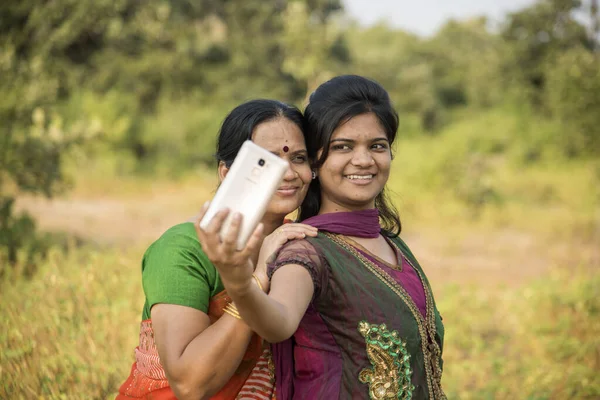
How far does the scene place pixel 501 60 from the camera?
19328 mm

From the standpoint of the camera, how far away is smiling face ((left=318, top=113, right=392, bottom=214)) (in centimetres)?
198

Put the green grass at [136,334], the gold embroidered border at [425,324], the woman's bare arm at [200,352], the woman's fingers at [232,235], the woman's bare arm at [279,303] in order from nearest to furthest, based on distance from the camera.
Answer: the woman's fingers at [232,235] < the woman's bare arm at [279,303] < the woman's bare arm at [200,352] < the gold embroidered border at [425,324] < the green grass at [136,334]

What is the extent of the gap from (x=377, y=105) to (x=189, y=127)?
46.6ft

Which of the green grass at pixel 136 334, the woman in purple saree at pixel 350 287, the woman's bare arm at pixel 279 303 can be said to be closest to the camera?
the woman's bare arm at pixel 279 303

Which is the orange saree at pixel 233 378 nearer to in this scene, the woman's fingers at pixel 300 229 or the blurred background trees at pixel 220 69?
the woman's fingers at pixel 300 229

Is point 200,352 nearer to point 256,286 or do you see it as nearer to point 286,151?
point 256,286

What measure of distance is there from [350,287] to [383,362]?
0.23 metres

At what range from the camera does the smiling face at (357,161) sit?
1.98m

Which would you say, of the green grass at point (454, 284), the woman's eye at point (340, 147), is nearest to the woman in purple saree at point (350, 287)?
the woman's eye at point (340, 147)

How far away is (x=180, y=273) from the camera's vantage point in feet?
5.96

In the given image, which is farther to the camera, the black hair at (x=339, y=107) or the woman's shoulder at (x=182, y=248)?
the black hair at (x=339, y=107)

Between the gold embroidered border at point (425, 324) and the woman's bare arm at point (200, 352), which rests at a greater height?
the gold embroidered border at point (425, 324)

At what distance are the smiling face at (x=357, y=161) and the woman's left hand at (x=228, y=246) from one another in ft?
2.31

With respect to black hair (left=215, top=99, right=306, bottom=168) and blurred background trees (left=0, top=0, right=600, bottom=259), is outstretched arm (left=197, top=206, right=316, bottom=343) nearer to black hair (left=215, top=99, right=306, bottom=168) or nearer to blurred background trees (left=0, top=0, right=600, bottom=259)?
black hair (left=215, top=99, right=306, bottom=168)
